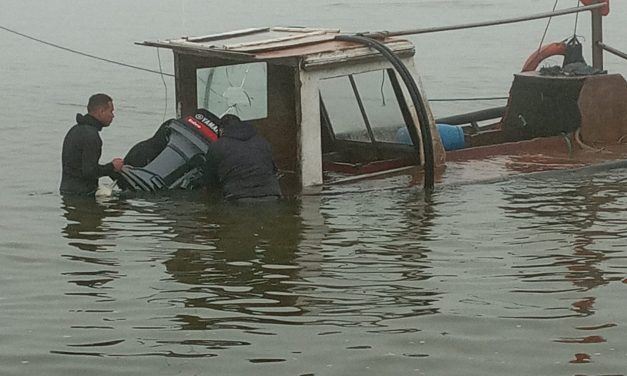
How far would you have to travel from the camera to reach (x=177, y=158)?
11453 mm

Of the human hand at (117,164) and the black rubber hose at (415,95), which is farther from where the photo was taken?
the human hand at (117,164)

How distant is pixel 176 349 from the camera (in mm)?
7246

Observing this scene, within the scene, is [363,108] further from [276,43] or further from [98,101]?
[98,101]

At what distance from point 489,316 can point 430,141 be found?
3.63 m

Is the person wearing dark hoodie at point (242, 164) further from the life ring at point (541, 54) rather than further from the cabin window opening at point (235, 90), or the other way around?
the life ring at point (541, 54)

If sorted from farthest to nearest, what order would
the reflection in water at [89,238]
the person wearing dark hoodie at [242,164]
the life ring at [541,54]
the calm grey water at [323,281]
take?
1. the life ring at [541,54]
2. the person wearing dark hoodie at [242,164]
3. the reflection in water at [89,238]
4. the calm grey water at [323,281]

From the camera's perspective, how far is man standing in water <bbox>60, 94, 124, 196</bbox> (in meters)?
11.4

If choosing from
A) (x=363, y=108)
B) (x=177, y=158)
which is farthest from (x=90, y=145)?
(x=363, y=108)

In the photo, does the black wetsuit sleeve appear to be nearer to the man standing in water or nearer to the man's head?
the man standing in water

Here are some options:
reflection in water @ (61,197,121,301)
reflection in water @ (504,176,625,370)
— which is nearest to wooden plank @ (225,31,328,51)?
reflection in water @ (61,197,121,301)

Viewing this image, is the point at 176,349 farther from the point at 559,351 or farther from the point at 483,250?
the point at 483,250

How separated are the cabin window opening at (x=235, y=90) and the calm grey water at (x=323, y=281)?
1087mm

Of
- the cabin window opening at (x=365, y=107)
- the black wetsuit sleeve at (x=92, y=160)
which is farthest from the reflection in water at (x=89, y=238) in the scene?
the cabin window opening at (x=365, y=107)

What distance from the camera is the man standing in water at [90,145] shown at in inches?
447
